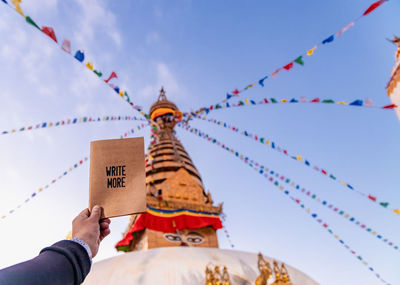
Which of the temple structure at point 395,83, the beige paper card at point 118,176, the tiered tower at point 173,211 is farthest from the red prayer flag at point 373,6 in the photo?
the tiered tower at point 173,211

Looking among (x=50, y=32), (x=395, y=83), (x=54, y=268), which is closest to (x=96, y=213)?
(x=54, y=268)

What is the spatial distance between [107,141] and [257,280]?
629 centimetres

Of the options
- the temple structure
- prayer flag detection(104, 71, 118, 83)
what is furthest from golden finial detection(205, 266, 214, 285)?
the temple structure

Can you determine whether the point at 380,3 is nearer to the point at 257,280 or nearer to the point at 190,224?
the point at 257,280

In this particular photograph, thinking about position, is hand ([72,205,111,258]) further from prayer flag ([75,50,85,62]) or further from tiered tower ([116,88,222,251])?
tiered tower ([116,88,222,251])

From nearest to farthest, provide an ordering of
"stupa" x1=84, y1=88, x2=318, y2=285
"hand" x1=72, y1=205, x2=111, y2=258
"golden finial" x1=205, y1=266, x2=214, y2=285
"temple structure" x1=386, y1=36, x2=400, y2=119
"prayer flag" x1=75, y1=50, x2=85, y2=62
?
"hand" x1=72, y1=205, x2=111, y2=258 < "prayer flag" x1=75, y1=50, x2=85, y2=62 < "golden finial" x1=205, y1=266, x2=214, y2=285 < "stupa" x1=84, y1=88, x2=318, y2=285 < "temple structure" x1=386, y1=36, x2=400, y2=119

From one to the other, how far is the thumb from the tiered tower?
31.8 ft

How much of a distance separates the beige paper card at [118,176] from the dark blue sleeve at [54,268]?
10.8 inches

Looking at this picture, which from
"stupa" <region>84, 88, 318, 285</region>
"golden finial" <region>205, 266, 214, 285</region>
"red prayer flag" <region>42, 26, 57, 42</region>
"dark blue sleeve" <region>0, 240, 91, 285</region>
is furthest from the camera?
"stupa" <region>84, 88, 318, 285</region>

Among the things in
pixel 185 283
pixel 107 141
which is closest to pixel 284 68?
pixel 185 283

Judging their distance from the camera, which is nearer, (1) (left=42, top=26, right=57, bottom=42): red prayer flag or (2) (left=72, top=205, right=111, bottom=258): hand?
(2) (left=72, top=205, right=111, bottom=258): hand

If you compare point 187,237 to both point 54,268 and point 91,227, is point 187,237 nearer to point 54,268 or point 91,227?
point 91,227

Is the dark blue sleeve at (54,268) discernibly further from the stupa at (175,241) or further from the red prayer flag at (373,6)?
the stupa at (175,241)

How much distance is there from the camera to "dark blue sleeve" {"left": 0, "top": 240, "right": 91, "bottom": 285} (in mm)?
758
